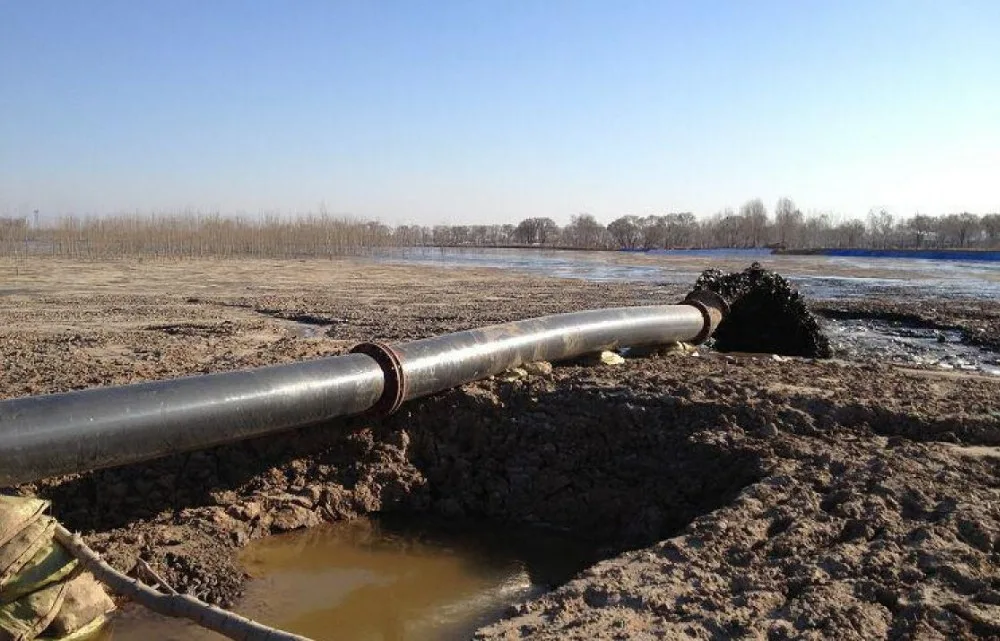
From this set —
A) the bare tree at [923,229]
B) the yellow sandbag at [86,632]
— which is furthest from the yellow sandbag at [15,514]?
the bare tree at [923,229]

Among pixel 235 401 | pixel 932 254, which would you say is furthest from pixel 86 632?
pixel 932 254

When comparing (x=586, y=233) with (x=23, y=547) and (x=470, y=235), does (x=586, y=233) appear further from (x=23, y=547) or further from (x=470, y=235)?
(x=23, y=547)

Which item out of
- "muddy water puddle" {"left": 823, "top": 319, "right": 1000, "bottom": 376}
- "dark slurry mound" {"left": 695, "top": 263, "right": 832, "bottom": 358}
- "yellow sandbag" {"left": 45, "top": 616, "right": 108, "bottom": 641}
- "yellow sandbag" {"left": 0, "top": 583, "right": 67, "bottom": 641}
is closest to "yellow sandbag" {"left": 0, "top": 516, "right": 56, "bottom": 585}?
"yellow sandbag" {"left": 0, "top": 583, "right": 67, "bottom": 641}

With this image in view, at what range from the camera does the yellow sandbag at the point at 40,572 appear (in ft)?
9.59

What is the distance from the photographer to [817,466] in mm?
4359

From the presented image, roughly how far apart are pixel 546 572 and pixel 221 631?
2.06 metres

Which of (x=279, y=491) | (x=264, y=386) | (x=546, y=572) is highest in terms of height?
(x=264, y=386)

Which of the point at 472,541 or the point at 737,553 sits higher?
the point at 737,553

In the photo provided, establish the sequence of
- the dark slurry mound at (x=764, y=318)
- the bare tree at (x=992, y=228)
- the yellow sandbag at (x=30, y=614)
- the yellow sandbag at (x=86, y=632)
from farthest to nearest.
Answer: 1. the bare tree at (x=992, y=228)
2. the dark slurry mound at (x=764, y=318)
3. the yellow sandbag at (x=86, y=632)
4. the yellow sandbag at (x=30, y=614)

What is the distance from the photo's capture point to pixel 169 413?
3.79m

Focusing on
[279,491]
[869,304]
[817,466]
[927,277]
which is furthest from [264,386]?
[927,277]

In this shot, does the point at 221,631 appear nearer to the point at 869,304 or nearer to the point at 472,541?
the point at 472,541

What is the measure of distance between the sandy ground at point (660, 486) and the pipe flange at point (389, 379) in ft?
1.11

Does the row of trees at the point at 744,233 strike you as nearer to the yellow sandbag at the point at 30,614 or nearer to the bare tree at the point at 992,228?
the bare tree at the point at 992,228
